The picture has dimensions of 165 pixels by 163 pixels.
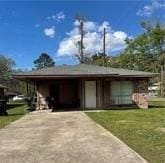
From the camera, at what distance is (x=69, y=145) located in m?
8.70

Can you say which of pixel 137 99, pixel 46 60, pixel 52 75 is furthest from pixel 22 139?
pixel 46 60

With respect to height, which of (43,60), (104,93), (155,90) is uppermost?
(43,60)

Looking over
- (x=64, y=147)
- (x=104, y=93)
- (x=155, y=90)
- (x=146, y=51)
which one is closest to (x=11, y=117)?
(x=104, y=93)

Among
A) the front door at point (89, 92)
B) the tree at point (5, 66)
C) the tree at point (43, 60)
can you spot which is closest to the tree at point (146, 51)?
the tree at point (5, 66)

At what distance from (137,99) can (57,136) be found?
13912 mm

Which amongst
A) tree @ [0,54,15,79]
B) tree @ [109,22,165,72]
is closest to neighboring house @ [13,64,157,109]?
tree @ [109,22,165,72]

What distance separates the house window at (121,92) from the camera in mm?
23203

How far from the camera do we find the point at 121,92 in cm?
2325

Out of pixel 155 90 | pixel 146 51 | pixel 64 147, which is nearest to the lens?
pixel 64 147

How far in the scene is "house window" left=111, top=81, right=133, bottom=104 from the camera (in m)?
23.2

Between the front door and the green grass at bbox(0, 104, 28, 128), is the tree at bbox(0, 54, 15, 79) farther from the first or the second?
the front door

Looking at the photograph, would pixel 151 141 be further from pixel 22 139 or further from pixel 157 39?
pixel 157 39

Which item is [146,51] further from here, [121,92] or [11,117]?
[11,117]

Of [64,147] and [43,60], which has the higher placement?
[43,60]
